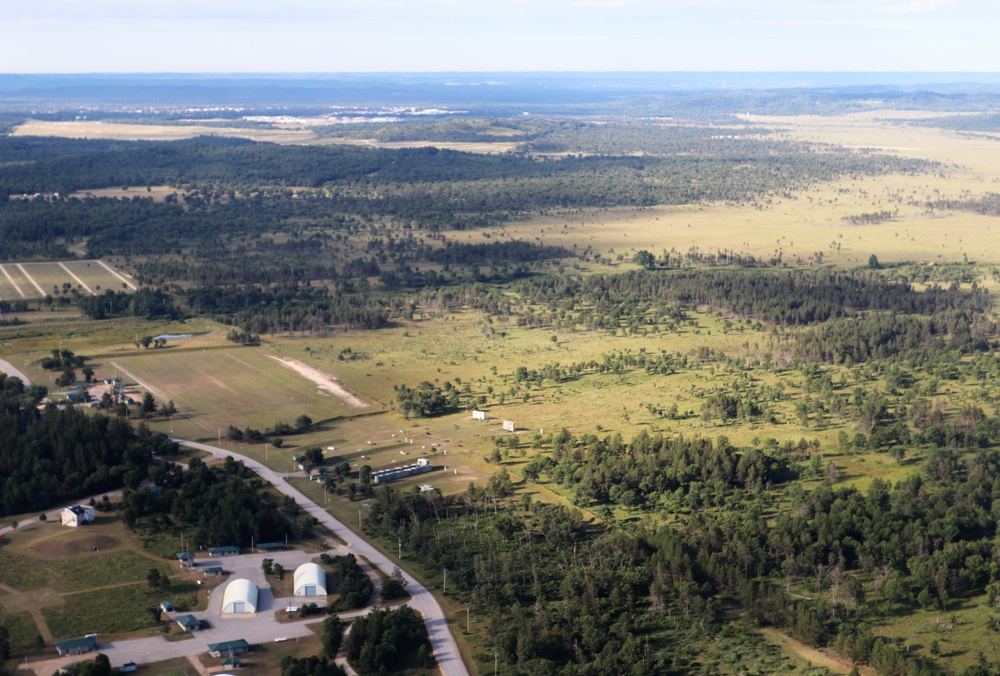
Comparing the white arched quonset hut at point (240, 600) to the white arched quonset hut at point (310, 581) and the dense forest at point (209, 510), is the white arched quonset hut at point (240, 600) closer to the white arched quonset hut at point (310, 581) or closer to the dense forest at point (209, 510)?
the white arched quonset hut at point (310, 581)

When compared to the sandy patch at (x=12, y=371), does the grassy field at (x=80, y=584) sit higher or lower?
lower

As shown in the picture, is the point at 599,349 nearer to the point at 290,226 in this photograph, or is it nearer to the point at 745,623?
the point at 745,623

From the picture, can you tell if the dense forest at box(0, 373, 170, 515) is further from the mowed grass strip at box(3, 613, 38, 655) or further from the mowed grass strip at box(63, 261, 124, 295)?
the mowed grass strip at box(63, 261, 124, 295)

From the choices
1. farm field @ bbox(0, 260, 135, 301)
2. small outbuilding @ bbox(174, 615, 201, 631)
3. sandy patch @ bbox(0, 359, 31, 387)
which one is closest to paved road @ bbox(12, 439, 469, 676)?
small outbuilding @ bbox(174, 615, 201, 631)

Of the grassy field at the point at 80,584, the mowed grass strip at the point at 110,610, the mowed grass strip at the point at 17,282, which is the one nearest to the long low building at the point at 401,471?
the grassy field at the point at 80,584

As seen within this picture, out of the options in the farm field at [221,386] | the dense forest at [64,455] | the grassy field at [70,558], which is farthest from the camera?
the farm field at [221,386]

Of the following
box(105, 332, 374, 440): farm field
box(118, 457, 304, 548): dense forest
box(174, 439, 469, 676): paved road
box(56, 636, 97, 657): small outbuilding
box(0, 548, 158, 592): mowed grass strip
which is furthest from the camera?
box(105, 332, 374, 440): farm field

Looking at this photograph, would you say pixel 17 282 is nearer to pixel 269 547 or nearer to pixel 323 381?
pixel 323 381
